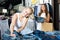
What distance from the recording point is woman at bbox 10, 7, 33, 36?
2.46 meters

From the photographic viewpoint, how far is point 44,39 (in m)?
2.47

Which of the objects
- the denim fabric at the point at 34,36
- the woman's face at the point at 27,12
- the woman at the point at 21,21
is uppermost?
the woman's face at the point at 27,12

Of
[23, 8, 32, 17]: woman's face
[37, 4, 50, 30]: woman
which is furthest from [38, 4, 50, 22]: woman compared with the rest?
[23, 8, 32, 17]: woman's face

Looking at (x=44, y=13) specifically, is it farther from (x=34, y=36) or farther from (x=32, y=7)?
(x=34, y=36)

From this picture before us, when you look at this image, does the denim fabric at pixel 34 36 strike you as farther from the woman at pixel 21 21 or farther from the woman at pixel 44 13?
the woman at pixel 44 13

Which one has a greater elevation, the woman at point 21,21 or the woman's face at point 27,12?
the woman's face at point 27,12

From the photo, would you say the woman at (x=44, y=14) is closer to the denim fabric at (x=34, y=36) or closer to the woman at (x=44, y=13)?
the woman at (x=44, y=13)

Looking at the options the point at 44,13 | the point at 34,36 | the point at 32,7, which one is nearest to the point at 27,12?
the point at 32,7

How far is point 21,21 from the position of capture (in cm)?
247

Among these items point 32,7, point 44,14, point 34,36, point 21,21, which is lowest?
point 34,36

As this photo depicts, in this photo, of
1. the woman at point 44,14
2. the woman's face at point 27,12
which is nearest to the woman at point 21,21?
the woman's face at point 27,12

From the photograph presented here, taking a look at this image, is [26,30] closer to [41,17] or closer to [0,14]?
[41,17]

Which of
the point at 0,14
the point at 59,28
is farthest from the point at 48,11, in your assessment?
the point at 0,14

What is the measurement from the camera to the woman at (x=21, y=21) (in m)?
2.46
